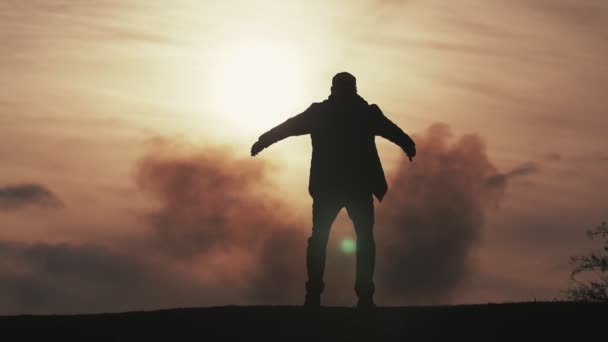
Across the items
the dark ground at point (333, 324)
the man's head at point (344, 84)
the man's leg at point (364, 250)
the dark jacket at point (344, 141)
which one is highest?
the man's head at point (344, 84)

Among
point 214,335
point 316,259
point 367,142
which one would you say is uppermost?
point 367,142

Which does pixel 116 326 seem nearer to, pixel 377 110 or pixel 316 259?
pixel 316 259

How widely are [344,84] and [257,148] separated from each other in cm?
198

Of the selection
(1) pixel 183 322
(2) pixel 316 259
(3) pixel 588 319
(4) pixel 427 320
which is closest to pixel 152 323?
→ (1) pixel 183 322

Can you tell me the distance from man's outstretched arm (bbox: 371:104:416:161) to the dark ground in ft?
8.99

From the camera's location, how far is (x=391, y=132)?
1688 centimetres

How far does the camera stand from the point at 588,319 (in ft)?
51.3

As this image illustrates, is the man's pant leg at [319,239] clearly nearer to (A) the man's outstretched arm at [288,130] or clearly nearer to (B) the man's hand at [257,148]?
(A) the man's outstretched arm at [288,130]

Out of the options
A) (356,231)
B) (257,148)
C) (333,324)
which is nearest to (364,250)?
(356,231)

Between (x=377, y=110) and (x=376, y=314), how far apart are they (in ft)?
11.1

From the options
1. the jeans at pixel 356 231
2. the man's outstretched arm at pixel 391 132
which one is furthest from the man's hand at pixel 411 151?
the jeans at pixel 356 231

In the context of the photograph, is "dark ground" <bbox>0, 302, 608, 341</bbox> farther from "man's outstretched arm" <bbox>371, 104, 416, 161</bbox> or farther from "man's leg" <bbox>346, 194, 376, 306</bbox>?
"man's outstretched arm" <bbox>371, 104, 416, 161</bbox>

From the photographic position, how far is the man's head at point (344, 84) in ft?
54.0

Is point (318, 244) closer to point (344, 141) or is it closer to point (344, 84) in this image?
point (344, 141)
